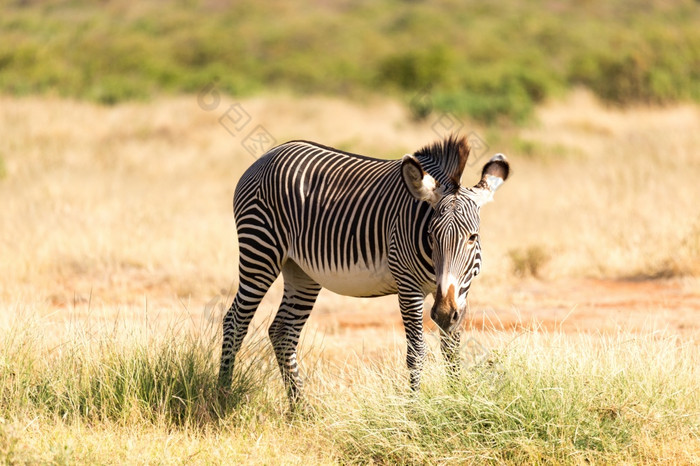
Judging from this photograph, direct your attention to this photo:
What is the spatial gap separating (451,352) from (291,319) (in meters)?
1.53

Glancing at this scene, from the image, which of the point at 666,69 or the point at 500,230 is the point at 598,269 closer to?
the point at 500,230

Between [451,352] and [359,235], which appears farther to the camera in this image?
[359,235]

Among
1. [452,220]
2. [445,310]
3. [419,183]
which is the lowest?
[445,310]

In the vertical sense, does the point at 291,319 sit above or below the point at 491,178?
below

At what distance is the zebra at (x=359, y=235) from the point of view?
484 cm

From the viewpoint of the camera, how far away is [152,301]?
9.26 metres

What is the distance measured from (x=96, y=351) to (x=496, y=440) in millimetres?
2625

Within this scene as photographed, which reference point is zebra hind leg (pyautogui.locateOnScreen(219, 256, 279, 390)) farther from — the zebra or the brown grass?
the brown grass

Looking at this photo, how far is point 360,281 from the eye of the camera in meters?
5.54

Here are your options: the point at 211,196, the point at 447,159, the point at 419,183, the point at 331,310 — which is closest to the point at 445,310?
the point at 419,183

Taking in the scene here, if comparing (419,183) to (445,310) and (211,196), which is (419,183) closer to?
(445,310)

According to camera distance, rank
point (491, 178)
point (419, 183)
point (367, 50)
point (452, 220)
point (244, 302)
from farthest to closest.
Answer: point (367, 50), point (244, 302), point (491, 178), point (419, 183), point (452, 220)

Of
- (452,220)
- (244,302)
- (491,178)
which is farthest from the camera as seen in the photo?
(244,302)

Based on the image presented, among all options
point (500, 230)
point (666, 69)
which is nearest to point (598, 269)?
point (500, 230)
